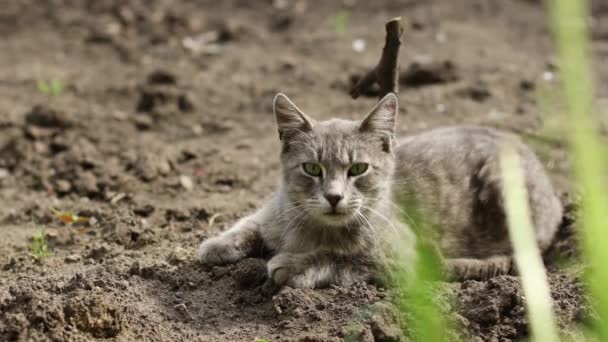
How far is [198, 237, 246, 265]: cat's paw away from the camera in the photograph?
4.02 meters

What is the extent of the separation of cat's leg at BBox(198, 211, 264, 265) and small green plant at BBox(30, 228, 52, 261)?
872mm

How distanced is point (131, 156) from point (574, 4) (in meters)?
4.73

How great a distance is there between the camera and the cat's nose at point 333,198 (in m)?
3.67

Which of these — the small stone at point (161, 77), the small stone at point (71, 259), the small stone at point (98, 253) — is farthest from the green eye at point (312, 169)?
the small stone at point (161, 77)

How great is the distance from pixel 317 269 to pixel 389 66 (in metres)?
1.26

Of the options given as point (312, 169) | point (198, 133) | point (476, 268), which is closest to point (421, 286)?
point (312, 169)

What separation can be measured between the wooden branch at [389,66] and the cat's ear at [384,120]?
322 millimetres

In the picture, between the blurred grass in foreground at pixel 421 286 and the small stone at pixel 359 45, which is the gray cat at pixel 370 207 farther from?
the small stone at pixel 359 45

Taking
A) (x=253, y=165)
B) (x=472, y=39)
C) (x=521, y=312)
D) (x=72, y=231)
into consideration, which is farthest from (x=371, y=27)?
(x=521, y=312)

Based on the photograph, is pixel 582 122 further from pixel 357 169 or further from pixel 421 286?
pixel 357 169

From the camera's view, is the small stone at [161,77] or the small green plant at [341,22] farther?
the small green plant at [341,22]

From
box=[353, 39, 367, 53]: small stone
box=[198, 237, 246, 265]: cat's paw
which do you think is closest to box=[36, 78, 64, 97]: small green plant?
box=[353, 39, 367, 53]: small stone

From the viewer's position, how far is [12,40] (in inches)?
315

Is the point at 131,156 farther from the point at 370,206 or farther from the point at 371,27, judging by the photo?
the point at 371,27
